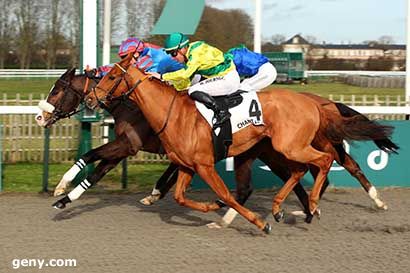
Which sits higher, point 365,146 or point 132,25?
point 132,25

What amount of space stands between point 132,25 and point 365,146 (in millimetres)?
4589

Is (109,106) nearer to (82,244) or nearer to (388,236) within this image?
(82,244)

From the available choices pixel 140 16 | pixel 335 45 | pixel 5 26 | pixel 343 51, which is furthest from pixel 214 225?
pixel 343 51

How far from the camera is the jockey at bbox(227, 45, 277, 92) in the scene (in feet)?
25.0

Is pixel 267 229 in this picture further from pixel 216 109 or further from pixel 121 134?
pixel 121 134

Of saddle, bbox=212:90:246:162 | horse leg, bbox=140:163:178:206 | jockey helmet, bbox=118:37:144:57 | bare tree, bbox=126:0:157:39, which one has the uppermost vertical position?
bare tree, bbox=126:0:157:39

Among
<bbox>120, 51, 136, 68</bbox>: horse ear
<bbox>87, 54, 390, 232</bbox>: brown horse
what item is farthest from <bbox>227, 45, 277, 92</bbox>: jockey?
<bbox>120, 51, 136, 68</bbox>: horse ear

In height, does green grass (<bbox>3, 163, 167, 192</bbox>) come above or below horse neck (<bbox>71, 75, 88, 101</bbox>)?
below

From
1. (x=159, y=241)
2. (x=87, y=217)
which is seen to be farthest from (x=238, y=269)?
(x=87, y=217)

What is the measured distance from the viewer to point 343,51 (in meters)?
27.8

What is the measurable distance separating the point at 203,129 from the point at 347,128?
1.62 meters

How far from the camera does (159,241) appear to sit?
641 cm

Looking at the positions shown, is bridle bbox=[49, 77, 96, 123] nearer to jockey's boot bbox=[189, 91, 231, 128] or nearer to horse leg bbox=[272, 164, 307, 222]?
jockey's boot bbox=[189, 91, 231, 128]

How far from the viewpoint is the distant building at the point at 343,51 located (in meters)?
24.7
